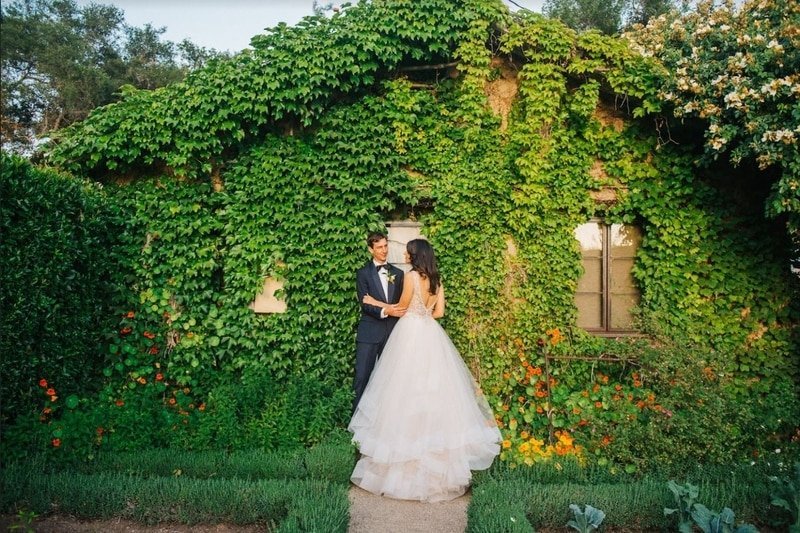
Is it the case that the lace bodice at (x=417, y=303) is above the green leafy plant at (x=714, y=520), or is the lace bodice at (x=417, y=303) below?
above

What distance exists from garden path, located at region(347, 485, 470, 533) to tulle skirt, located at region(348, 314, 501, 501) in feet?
0.33

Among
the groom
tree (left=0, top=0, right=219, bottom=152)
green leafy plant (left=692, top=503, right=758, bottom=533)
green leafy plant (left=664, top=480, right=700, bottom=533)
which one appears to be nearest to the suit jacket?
the groom

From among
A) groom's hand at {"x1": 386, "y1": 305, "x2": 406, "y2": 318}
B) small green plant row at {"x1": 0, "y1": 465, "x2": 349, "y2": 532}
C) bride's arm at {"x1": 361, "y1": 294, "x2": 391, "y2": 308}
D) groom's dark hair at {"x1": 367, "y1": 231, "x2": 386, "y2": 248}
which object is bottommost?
small green plant row at {"x1": 0, "y1": 465, "x2": 349, "y2": 532}

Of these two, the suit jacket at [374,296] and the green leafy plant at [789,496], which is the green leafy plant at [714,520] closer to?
the green leafy plant at [789,496]

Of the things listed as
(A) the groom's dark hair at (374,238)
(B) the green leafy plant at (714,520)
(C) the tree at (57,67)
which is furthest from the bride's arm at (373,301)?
(C) the tree at (57,67)

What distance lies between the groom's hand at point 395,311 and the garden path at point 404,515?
1973 mm

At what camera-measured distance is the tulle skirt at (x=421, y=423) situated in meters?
5.16

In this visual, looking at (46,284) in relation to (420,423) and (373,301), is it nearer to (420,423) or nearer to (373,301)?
(373,301)

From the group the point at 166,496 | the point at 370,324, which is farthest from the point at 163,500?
the point at 370,324

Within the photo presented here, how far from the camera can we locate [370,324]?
21.8 ft

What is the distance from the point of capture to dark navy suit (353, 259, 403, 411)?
660cm

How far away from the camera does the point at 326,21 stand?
699 centimetres

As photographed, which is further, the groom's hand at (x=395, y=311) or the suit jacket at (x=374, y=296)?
the suit jacket at (x=374, y=296)

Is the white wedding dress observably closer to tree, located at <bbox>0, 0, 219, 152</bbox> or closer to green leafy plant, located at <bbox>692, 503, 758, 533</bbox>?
green leafy plant, located at <bbox>692, 503, 758, 533</bbox>
